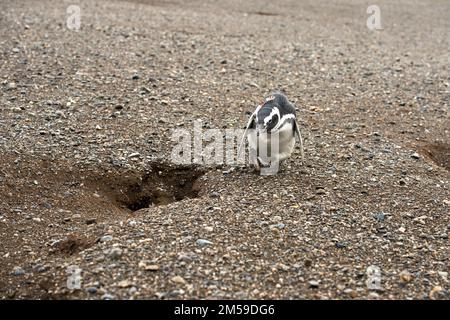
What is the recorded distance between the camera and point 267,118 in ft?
15.6

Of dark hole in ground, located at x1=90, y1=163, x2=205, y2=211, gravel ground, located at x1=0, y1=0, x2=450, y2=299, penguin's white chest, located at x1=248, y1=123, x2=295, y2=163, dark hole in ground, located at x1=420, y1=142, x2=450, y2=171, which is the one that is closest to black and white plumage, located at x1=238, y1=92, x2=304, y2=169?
penguin's white chest, located at x1=248, y1=123, x2=295, y2=163

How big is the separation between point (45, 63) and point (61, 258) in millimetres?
3707

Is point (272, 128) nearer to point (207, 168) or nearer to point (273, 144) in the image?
point (273, 144)

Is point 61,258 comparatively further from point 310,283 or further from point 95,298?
point 310,283

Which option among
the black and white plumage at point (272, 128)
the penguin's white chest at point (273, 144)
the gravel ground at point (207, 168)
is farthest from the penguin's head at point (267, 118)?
the gravel ground at point (207, 168)

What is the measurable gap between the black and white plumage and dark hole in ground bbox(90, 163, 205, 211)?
538 mm

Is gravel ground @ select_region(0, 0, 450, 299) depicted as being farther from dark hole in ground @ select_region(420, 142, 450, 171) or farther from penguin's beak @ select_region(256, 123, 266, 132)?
penguin's beak @ select_region(256, 123, 266, 132)

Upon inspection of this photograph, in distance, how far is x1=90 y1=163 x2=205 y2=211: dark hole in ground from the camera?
5.00 metres

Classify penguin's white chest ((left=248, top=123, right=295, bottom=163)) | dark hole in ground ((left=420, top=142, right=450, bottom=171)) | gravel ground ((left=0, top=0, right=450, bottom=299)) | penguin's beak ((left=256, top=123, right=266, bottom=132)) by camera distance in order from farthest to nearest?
1. dark hole in ground ((left=420, top=142, right=450, bottom=171))
2. penguin's white chest ((left=248, top=123, right=295, bottom=163))
3. penguin's beak ((left=256, top=123, right=266, bottom=132))
4. gravel ground ((left=0, top=0, right=450, bottom=299))

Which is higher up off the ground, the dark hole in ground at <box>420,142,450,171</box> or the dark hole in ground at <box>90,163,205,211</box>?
the dark hole in ground at <box>420,142,450,171</box>

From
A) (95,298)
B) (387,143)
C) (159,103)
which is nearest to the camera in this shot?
(95,298)

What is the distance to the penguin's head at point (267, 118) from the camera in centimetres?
473

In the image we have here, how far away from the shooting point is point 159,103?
643cm
